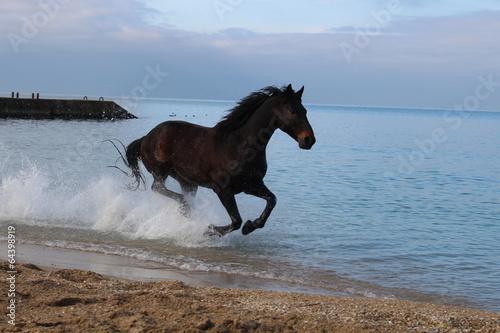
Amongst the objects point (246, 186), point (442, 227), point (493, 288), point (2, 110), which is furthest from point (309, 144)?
point (2, 110)

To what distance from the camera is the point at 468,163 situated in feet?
88.6

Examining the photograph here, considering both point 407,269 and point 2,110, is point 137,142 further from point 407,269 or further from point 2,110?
point 2,110

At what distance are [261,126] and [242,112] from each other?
1.42ft

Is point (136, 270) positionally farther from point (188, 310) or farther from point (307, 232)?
point (307, 232)

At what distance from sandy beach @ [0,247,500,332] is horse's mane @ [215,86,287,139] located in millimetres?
3059

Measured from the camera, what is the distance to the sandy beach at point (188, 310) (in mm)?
4359

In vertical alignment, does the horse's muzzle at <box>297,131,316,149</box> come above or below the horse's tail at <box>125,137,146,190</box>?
above

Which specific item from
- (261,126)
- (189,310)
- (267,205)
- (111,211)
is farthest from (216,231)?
(189,310)

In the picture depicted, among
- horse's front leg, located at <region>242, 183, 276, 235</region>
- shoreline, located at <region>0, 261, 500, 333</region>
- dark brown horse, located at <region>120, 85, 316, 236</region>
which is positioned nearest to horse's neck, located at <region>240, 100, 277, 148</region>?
dark brown horse, located at <region>120, 85, 316, 236</region>

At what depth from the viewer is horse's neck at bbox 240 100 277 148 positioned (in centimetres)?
811

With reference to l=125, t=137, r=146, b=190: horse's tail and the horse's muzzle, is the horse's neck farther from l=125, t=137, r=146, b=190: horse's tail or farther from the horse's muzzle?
l=125, t=137, r=146, b=190: horse's tail

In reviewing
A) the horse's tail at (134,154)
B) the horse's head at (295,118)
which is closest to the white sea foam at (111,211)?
the horse's tail at (134,154)

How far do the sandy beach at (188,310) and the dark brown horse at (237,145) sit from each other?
2473 mm

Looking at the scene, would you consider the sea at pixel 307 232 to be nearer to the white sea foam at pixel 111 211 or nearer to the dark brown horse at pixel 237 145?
the white sea foam at pixel 111 211
